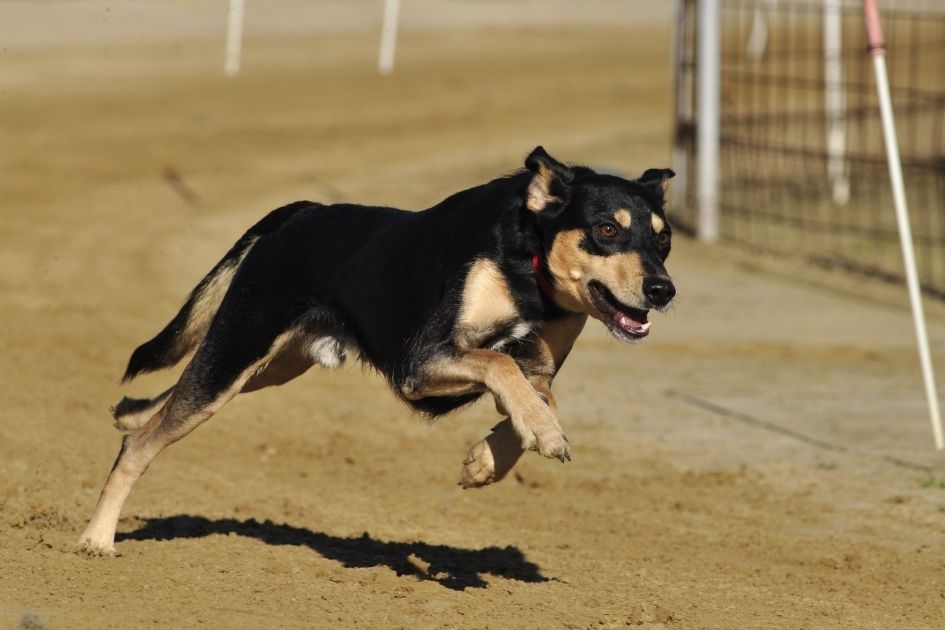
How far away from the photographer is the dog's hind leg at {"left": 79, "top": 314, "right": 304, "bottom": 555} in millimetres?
7008

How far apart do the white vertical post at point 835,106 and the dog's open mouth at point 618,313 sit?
41.8ft

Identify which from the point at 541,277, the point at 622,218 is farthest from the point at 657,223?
the point at 541,277

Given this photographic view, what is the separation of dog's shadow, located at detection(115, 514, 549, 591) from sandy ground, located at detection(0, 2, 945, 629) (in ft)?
0.09

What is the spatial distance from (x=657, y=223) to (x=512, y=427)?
1.03 meters

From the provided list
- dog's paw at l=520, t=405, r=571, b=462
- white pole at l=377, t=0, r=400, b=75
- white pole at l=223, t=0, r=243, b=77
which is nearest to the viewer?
dog's paw at l=520, t=405, r=571, b=462

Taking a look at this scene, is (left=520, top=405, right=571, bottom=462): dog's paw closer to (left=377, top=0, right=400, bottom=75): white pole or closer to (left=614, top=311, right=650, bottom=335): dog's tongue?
(left=614, top=311, right=650, bottom=335): dog's tongue

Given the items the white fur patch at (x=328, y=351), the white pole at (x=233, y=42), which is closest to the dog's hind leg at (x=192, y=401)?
the white fur patch at (x=328, y=351)

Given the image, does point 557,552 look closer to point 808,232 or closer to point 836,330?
point 836,330

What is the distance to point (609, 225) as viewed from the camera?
602 cm

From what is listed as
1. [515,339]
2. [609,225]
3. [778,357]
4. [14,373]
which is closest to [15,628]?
[515,339]

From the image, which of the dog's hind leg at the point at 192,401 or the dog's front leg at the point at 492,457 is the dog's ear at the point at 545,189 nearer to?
the dog's front leg at the point at 492,457

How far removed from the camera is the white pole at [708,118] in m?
17.8

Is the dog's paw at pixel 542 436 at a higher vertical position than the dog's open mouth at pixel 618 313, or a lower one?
lower

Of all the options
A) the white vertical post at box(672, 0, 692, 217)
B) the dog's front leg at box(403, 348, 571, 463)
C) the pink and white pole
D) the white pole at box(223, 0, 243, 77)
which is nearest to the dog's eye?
the dog's front leg at box(403, 348, 571, 463)
